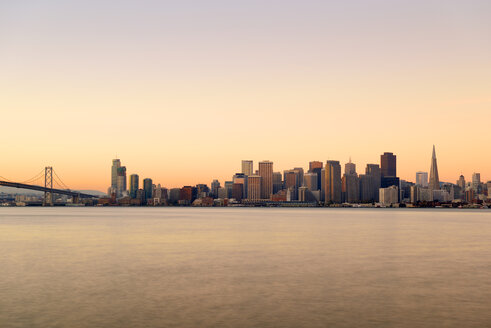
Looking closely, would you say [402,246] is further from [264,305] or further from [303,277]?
[264,305]

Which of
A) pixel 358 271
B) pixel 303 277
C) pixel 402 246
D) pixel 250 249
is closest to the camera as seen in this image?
pixel 303 277

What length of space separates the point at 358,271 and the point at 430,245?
21115mm

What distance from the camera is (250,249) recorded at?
42.8 meters

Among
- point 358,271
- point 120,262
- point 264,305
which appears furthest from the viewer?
point 120,262

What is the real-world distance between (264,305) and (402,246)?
30020mm

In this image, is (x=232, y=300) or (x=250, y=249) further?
(x=250, y=249)

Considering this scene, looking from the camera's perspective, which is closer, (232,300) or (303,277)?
(232,300)

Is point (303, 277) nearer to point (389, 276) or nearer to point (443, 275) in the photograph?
point (389, 276)

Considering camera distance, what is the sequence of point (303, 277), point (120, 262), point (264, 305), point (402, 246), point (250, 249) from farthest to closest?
point (402, 246) → point (250, 249) → point (120, 262) → point (303, 277) → point (264, 305)

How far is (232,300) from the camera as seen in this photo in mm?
20766

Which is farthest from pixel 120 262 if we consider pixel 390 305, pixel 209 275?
pixel 390 305

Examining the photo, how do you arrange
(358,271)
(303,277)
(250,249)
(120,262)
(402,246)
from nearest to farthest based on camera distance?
(303,277), (358,271), (120,262), (250,249), (402,246)

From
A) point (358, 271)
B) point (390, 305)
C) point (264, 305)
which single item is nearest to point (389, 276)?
point (358, 271)

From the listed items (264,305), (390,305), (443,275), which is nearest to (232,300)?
(264,305)
